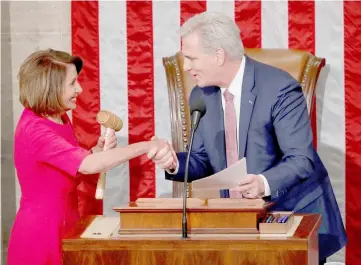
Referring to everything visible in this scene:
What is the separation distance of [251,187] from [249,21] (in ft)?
5.97

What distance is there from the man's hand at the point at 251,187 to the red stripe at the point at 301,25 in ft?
5.17

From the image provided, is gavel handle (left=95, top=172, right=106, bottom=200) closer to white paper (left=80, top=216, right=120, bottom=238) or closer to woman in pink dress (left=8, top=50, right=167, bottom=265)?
woman in pink dress (left=8, top=50, right=167, bottom=265)

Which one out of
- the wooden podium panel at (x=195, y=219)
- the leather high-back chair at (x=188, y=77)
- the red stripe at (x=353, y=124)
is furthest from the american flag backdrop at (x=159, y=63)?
the wooden podium panel at (x=195, y=219)

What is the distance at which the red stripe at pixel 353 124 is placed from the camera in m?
A: 4.68

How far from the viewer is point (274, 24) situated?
187 inches

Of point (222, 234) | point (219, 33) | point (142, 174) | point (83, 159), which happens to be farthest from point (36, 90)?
point (142, 174)

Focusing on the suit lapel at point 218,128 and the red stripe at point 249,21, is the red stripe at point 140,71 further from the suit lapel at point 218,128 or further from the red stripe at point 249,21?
the suit lapel at point 218,128

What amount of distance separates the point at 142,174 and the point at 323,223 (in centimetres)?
149

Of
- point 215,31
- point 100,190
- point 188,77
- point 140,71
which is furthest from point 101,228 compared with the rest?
point 140,71

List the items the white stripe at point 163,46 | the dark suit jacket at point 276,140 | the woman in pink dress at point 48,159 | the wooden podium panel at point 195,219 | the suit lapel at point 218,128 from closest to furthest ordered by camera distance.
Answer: the wooden podium panel at point 195,219
the woman in pink dress at point 48,159
the dark suit jacket at point 276,140
the suit lapel at point 218,128
the white stripe at point 163,46

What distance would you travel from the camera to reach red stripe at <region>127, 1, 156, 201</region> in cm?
480

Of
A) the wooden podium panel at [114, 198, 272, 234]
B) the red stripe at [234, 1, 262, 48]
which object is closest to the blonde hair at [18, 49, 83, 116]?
the wooden podium panel at [114, 198, 272, 234]

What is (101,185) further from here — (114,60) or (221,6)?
(221,6)

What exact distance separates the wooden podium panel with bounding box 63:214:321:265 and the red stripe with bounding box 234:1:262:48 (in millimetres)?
2086
